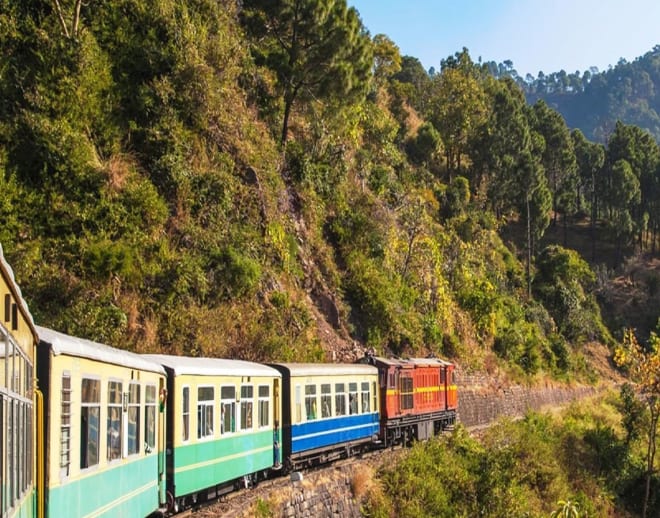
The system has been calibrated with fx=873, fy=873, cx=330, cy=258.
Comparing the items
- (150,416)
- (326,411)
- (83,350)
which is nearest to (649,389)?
(326,411)

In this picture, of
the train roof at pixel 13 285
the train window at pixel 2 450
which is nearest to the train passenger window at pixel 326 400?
the train roof at pixel 13 285

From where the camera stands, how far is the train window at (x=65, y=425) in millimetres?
7383

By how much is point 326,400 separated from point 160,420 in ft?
27.2

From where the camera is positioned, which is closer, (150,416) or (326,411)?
(150,416)

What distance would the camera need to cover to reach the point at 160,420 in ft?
38.6

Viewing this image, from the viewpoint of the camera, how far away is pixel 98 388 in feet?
28.3

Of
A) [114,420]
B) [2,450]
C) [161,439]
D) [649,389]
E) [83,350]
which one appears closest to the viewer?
[2,450]

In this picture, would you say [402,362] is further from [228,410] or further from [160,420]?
[160,420]

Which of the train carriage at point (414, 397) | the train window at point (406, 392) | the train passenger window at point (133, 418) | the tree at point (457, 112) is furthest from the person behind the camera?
the tree at point (457, 112)

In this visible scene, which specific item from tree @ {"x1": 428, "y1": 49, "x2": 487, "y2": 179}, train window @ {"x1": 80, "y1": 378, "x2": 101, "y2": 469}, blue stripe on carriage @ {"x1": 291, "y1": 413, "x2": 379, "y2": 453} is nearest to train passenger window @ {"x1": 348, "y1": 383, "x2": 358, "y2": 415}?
blue stripe on carriage @ {"x1": 291, "y1": 413, "x2": 379, "y2": 453}

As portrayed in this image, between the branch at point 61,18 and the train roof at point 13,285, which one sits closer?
the train roof at point 13,285

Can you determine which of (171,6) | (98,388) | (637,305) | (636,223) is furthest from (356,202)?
(636,223)

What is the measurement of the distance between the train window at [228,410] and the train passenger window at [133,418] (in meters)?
3.80

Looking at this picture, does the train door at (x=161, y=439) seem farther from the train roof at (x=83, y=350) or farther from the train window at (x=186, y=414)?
the train roof at (x=83, y=350)
